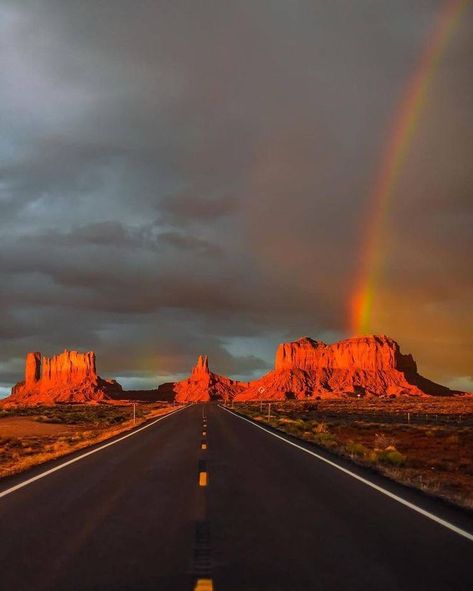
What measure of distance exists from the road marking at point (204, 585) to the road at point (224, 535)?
10mm

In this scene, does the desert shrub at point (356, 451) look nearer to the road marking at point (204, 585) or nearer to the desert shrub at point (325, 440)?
the desert shrub at point (325, 440)

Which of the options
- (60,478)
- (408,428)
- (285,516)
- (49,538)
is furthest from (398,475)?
(408,428)

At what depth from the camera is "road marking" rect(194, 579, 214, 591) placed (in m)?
5.43

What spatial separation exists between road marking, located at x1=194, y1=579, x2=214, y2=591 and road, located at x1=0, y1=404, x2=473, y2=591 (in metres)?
0.01

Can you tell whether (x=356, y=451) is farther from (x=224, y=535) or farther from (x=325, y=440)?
(x=224, y=535)

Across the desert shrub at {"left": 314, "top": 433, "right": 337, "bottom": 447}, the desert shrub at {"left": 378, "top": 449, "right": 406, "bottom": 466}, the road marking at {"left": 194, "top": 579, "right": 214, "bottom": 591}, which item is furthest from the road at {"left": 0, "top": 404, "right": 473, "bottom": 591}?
the desert shrub at {"left": 314, "top": 433, "right": 337, "bottom": 447}

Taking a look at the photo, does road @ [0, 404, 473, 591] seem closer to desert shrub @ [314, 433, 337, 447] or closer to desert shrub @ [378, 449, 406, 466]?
desert shrub @ [378, 449, 406, 466]

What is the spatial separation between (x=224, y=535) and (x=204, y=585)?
2.25 m

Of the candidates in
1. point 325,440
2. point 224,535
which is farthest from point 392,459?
point 224,535

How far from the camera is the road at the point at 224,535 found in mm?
5797

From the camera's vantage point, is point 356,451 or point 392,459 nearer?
point 392,459

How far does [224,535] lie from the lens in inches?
305

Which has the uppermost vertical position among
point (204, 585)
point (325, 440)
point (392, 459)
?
point (325, 440)

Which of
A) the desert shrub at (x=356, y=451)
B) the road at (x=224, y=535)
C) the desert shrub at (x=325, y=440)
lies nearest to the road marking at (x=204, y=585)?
the road at (x=224, y=535)
